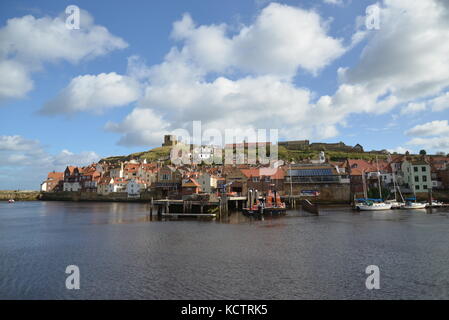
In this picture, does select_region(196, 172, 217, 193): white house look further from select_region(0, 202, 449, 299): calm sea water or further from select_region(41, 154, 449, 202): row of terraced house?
select_region(0, 202, 449, 299): calm sea water

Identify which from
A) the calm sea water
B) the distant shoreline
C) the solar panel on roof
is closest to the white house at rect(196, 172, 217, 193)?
the solar panel on roof

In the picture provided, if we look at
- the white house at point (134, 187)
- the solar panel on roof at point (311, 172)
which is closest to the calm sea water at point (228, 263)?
the solar panel on roof at point (311, 172)

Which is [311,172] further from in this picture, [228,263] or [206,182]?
[228,263]

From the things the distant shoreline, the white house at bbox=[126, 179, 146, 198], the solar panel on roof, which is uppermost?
the solar panel on roof

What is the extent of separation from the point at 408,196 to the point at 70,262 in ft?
261

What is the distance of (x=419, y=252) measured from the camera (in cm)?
2412

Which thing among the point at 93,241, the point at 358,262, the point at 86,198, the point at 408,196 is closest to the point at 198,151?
the point at 86,198

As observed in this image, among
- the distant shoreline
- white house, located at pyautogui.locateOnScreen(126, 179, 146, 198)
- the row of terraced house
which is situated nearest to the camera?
the row of terraced house

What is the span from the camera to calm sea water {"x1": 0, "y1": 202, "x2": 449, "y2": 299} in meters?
16.4

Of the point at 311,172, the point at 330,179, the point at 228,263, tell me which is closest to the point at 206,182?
the point at 311,172

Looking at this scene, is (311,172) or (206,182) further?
(206,182)

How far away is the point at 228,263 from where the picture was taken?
21.5 meters

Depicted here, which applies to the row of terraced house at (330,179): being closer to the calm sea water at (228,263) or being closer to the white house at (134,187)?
the white house at (134,187)
